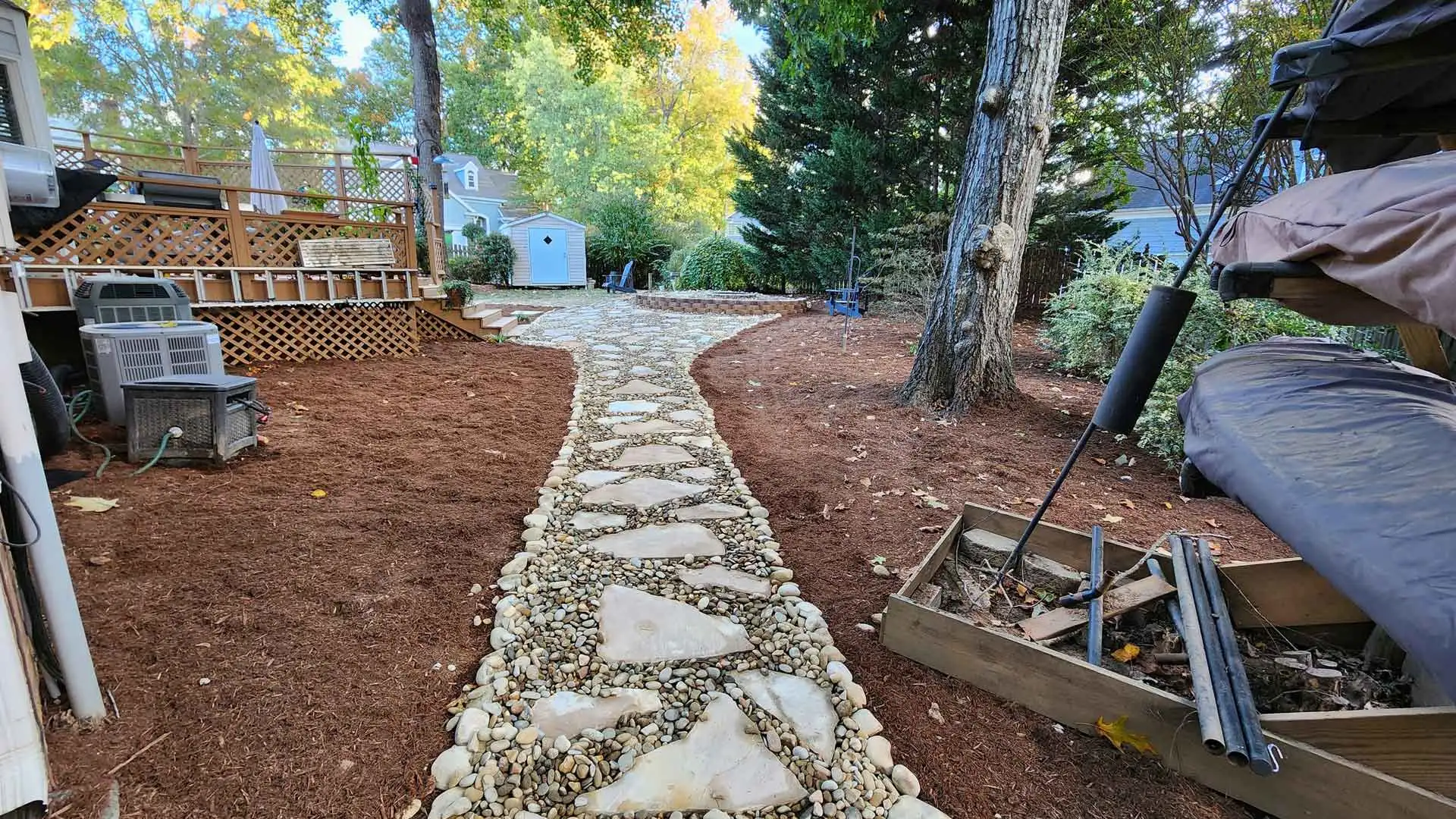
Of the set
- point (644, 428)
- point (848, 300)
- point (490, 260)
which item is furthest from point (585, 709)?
point (490, 260)

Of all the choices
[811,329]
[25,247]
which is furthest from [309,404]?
[811,329]

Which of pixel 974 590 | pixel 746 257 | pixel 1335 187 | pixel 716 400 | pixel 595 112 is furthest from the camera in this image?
pixel 595 112

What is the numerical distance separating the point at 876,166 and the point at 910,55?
1.87m

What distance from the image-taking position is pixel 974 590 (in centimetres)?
→ 213

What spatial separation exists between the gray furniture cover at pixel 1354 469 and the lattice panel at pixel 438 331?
729cm

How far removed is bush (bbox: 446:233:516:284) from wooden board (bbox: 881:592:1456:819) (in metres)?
17.1

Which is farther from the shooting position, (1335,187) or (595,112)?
(595,112)

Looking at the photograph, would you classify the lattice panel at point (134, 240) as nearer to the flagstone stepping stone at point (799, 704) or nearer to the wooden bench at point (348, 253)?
the wooden bench at point (348, 253)

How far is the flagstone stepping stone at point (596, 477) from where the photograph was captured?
10.5 ft

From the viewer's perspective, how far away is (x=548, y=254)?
55.5 ft

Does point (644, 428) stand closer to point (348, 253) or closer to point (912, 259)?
point (348, 253)

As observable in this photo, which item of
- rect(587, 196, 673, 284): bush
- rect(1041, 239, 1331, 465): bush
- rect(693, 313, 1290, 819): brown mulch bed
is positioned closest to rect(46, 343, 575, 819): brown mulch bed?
rect(693, 313, 1290, 819): brown mulch bed

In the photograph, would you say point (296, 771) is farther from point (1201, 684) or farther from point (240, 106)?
point (240, 106)

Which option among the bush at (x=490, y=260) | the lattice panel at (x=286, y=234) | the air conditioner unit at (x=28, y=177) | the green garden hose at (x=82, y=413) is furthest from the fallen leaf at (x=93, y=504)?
the bush at (x=490, y=260)
